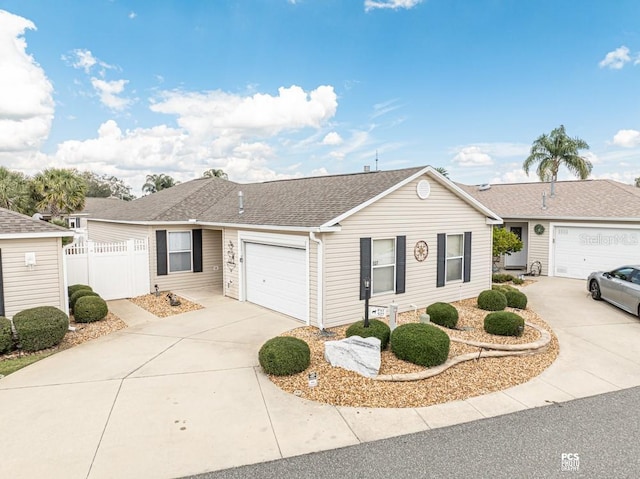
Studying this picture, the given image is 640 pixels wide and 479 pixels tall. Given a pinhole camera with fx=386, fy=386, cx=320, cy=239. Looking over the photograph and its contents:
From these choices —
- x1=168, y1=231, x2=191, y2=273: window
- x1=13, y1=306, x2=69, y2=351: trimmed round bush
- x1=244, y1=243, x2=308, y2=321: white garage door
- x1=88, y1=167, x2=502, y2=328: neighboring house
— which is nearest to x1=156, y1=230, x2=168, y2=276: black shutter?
x1=88, y1=167, x2=502, y2=328: neighboring house

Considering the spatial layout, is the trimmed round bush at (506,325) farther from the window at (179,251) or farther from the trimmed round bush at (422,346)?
the window at (179,251)

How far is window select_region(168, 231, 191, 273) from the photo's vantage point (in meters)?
14.6

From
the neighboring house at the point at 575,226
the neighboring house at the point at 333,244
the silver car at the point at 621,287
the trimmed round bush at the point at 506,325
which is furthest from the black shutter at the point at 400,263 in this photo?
the neighboring house at the point at 575,226

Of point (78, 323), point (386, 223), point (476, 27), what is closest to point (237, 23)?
point (476, 27)

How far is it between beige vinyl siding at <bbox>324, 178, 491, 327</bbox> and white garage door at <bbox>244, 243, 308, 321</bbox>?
0.92 m

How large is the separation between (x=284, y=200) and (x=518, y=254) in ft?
45.3

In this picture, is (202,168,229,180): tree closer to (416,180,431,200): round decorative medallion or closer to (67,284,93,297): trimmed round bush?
(67,284,93,297): trimmed round bush

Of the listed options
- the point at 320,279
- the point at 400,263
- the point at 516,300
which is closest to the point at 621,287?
the point at 516,300

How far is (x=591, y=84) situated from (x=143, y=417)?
21.5m

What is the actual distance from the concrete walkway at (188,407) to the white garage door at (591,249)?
26.1ft

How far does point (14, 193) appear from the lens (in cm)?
2408

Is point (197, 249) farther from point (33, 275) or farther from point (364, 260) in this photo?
point (364, 260)

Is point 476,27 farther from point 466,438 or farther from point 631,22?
point 466,438

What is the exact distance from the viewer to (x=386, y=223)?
10.5 metres
